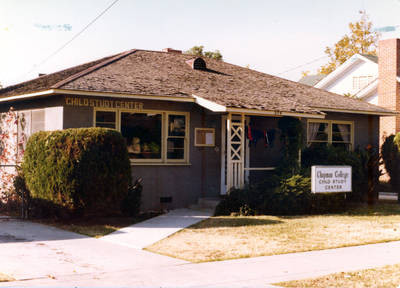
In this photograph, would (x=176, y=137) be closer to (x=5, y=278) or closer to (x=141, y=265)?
(x=141, y=265)

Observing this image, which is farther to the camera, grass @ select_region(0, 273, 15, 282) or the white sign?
the white sign

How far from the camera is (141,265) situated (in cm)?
842

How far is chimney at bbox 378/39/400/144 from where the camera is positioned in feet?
85.3

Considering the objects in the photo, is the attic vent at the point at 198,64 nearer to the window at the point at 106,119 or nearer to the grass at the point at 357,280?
the window at the point at 106,119

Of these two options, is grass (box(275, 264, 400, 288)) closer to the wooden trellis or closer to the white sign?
the white sign

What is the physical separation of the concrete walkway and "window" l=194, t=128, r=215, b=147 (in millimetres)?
2146

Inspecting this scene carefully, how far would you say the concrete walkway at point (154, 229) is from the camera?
10586 mm

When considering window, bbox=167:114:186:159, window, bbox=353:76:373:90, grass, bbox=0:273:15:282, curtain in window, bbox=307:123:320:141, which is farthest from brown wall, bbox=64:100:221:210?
window, bbox=353:76:373:90

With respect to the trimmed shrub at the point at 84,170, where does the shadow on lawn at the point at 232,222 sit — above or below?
below

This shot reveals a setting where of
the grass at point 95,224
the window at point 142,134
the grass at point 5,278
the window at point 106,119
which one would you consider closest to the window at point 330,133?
the window at point 142,134

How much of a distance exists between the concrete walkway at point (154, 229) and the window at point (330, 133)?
233 inches

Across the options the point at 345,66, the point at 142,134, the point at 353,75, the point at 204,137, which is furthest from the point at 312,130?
the point at 353,75

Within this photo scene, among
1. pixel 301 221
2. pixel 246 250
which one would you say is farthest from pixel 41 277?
pixel 301 221

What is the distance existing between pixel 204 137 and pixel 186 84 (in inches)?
69.4
